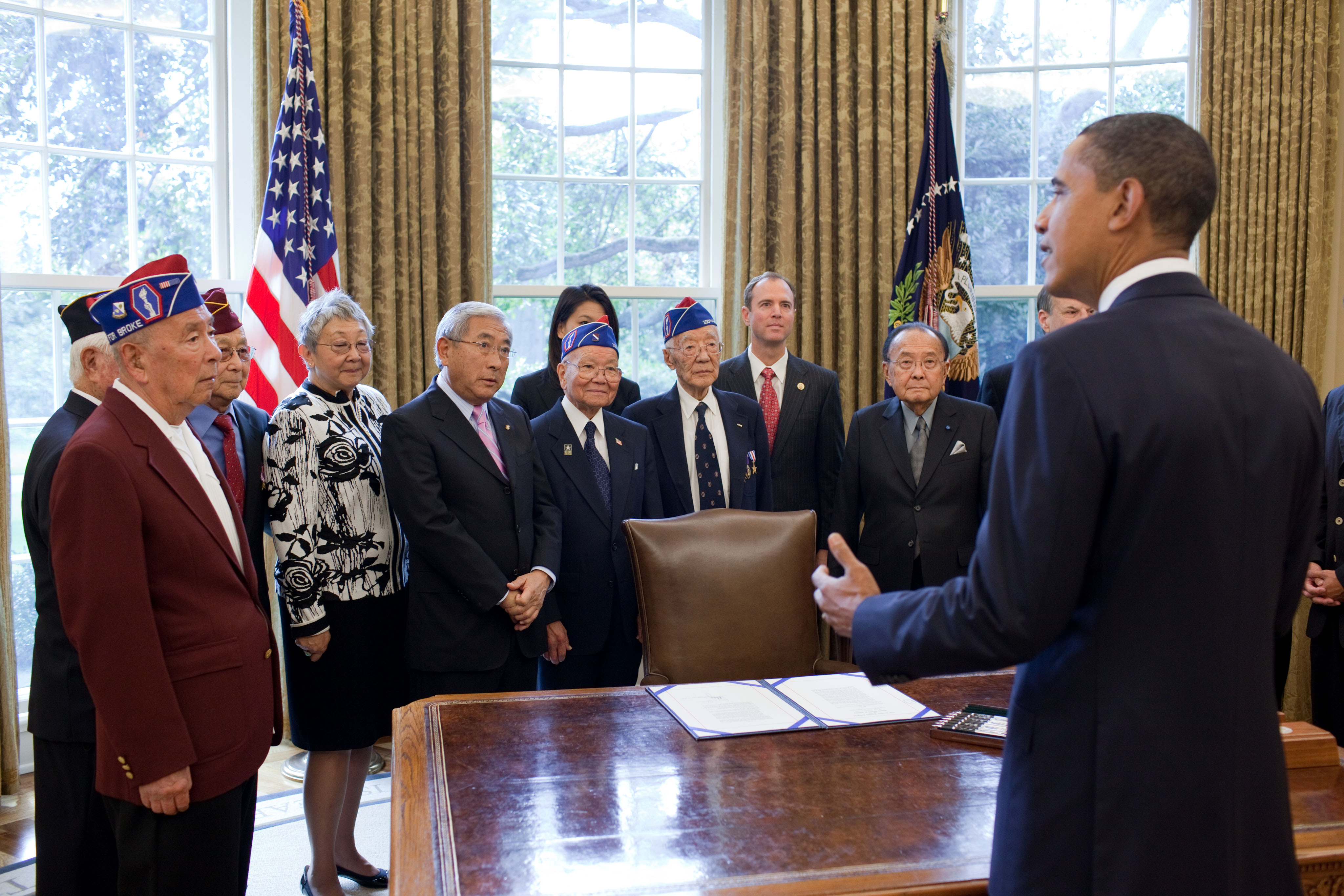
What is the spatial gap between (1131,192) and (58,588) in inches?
67.7

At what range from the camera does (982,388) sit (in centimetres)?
374

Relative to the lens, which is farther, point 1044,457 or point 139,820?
point 139,820

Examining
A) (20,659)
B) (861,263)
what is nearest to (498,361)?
(861,263)

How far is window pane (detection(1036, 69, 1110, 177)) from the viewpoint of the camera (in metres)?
4.65

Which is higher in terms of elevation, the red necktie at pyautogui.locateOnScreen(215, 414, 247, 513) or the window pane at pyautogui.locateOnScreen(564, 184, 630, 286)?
the window pane at pyautogui.locateOnScreen(564, 184, 630, 286)

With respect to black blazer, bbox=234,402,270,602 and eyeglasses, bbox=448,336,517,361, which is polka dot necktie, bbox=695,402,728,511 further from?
black blazer, bbox=234,402,270,602

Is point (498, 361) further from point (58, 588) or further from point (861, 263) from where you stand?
point (861, 263)

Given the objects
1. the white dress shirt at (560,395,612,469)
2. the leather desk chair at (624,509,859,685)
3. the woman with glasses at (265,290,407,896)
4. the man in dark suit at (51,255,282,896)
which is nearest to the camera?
the man in dark suit at (51,255,282,896)

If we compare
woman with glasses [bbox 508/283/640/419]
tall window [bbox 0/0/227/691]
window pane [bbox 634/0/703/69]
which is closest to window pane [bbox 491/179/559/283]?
window pane [bbox 634/0/703/69]

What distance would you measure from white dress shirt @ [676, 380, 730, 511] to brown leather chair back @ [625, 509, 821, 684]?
1.89 feet

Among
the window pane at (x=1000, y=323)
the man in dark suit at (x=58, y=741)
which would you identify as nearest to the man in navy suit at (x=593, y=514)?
the man in dark suit at (x=58, y=741)

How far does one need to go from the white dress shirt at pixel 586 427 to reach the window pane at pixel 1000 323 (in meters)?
2.46

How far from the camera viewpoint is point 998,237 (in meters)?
4.70

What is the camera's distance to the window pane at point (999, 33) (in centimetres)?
463
